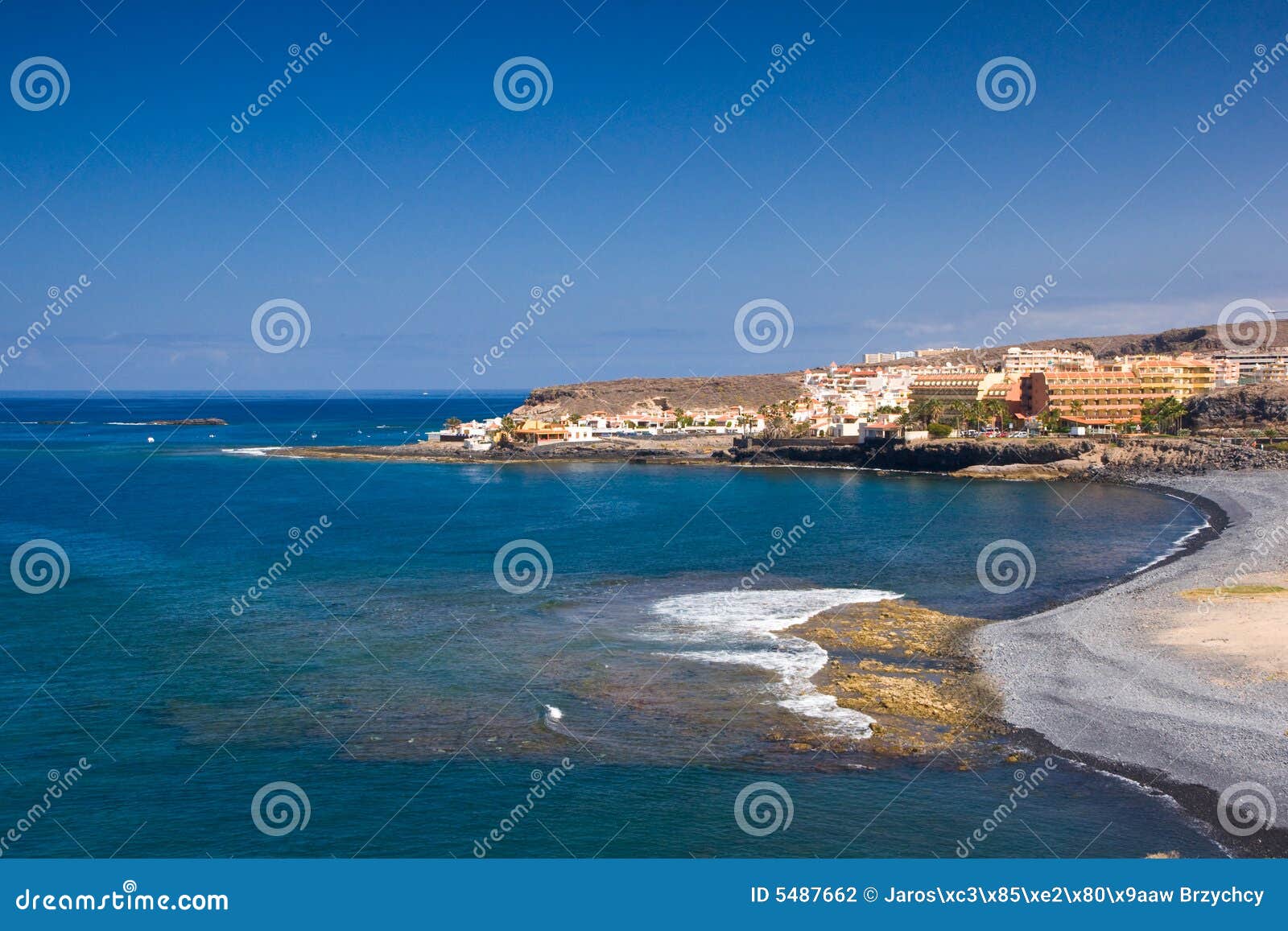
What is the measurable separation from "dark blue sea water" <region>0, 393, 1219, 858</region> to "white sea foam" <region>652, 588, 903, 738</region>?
15 cm

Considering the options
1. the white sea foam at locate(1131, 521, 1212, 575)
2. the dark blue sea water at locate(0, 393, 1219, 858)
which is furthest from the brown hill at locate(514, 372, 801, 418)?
the white sea foam at locate(1131, 521, 1212, 575)

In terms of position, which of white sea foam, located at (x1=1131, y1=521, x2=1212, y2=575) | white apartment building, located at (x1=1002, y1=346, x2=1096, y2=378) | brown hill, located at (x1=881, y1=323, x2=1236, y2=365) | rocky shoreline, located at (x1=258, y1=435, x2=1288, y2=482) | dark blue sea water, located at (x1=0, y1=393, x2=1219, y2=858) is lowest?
dark blue sea water, located at (x1=0, y1=393, x2=1219, y2=858)

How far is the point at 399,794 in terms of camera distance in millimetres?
17812

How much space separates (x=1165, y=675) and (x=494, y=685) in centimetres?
1564

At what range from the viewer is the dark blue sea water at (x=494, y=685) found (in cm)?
1639

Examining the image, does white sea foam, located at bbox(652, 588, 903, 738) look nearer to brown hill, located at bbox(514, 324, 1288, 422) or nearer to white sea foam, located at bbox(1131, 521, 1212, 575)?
white sea foam, located at bbox(1131, 521, 1212, 575)

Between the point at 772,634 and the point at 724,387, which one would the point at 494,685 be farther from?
the point at 724,387

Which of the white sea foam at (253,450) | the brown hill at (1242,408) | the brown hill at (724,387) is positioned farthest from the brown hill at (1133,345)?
the white sea foam at (253,450)

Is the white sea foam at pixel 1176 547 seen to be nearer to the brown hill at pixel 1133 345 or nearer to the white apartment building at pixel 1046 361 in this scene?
the white apartment building at pixel 1046 361

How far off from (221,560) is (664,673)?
2605 cm

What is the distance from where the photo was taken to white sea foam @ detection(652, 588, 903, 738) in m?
21.7

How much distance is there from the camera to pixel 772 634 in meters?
28.4

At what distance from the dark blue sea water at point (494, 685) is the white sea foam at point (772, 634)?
0.15 meters

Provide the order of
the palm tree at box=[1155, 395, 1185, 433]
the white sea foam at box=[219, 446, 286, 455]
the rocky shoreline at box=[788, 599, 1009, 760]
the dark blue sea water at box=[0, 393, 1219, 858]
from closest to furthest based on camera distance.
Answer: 1. the dark blue sea water at box=[0, 393, 1219, 858]
2. the rocky shoreline at box=[788, 599, 1009, 760]
3. the palm tree at box=[1155, 395, 1185, 433]
4. the white sea foam at box=[219, 446, 286, 455]
